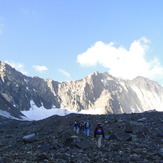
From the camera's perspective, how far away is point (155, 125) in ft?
98.6

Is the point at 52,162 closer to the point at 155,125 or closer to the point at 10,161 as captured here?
the point at 10,161

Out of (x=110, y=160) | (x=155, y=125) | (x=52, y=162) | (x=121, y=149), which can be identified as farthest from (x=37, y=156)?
(x=155, y=125)

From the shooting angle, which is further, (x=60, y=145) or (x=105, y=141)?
(x=105, y=141)

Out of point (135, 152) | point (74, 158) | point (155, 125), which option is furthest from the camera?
point (155, 125)

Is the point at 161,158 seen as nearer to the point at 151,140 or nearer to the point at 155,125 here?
the point at 151,140

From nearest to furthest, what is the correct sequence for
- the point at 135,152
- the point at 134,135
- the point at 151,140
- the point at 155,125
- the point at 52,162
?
1. the point at 52,162
2. the point at 135,152
3. the point at 151,140
4. the point at 134,135
5. the point at 155,125

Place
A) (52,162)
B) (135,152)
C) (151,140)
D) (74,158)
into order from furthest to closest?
(151,140)
(135,152)
(74,158)
(52,162)

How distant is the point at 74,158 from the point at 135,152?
491cm

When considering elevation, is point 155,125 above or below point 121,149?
above

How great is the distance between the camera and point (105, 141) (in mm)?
22719

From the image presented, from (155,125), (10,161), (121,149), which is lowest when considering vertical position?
(10,161)

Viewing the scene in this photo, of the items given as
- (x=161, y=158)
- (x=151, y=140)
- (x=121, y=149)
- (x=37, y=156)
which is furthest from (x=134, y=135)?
(x=37, y=156)

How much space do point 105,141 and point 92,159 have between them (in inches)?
260

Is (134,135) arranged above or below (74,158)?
above
